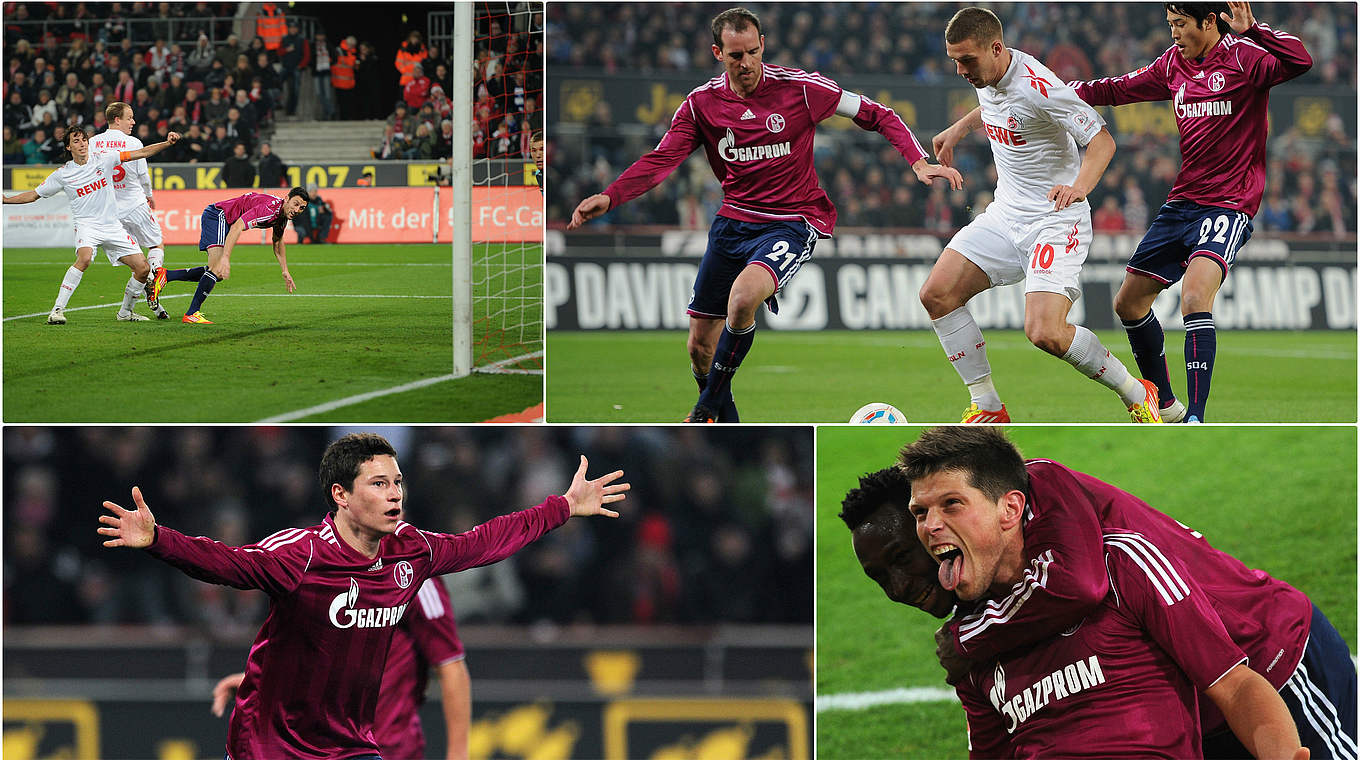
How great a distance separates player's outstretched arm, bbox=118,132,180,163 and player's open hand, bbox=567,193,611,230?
2227 millimetres

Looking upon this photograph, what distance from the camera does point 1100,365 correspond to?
578 cm

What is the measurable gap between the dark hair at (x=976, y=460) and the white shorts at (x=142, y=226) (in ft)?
14.2

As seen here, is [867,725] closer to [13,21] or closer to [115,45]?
[115,45]

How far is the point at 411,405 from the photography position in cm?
653

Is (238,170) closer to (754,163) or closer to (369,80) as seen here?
(369,80)

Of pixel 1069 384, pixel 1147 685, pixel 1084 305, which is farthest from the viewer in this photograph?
pixel 1084 305

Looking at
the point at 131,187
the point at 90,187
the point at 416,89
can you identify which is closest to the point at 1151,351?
the point at 416,89

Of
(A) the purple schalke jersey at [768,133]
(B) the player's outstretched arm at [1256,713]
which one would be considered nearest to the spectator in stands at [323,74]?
(A) the purple schalke jersey at [768,133]

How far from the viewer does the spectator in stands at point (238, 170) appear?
584 centimetres

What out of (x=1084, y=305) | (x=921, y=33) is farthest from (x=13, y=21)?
(x=921, y=33)

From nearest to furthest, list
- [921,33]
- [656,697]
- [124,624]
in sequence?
1. [656,697]
2. [124,624]
3. [921,33]

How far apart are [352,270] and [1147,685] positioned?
185 inches

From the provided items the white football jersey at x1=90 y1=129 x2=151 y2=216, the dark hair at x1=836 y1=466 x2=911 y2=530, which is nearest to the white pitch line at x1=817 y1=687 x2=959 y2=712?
the dark hair at x1=836 y1=466 x2=911 y2=530

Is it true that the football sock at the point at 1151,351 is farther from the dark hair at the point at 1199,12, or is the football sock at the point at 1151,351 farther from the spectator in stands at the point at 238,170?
the spectator in stands at the point at 238,170
